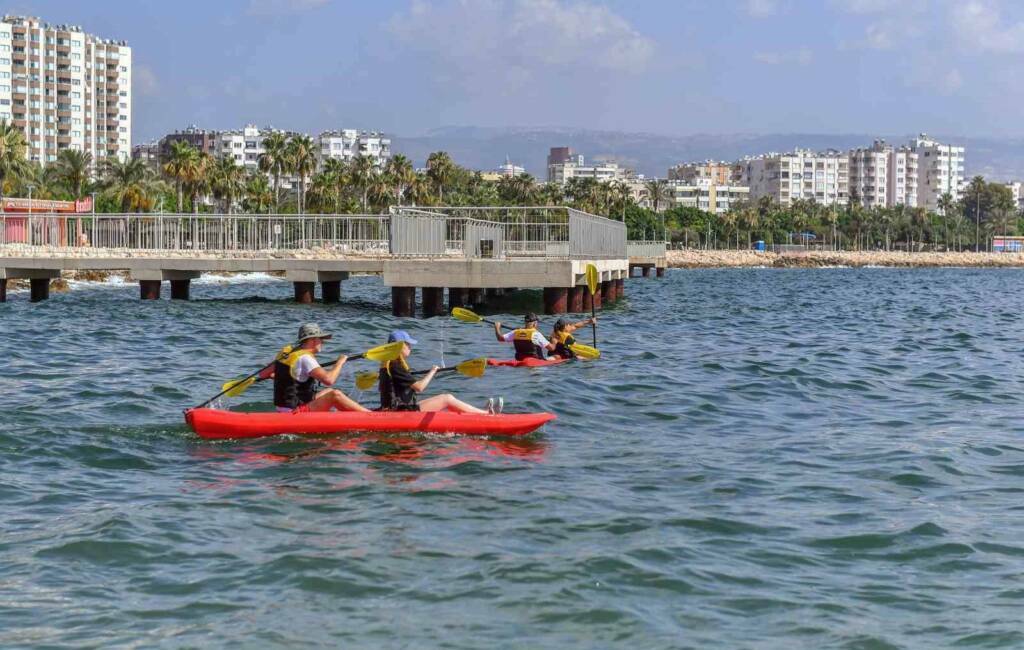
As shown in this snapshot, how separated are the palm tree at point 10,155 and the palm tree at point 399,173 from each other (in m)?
32.8

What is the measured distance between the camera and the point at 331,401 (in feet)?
47.1

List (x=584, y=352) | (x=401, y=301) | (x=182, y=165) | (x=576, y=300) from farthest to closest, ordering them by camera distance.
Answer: (x=182, y=165)
(x=576, y=300)
(x=401, y=301)
(x=584, y=352)

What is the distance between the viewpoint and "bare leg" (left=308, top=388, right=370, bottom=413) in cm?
1429

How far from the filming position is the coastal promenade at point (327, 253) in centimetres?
3391

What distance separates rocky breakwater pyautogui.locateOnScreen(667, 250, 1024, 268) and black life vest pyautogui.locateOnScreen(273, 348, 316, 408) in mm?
123843

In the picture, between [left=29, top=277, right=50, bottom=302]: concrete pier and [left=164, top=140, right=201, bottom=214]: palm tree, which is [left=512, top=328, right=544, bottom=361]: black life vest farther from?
[left=164, top=140, right=201, bottom=214]: palm tree

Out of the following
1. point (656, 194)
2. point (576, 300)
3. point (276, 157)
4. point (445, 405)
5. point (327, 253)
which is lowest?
point (445, 405)

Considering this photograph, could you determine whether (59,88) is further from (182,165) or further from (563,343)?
(563,343)

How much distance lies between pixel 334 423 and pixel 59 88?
550 feet

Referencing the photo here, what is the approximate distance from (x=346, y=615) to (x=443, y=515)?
8.49 ft

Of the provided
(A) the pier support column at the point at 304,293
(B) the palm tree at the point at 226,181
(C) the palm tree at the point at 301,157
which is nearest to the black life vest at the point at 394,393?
(A) the pier support column at the point at 304,293

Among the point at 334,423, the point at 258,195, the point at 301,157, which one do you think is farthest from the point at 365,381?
the point at 258,195

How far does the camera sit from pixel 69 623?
313 inches

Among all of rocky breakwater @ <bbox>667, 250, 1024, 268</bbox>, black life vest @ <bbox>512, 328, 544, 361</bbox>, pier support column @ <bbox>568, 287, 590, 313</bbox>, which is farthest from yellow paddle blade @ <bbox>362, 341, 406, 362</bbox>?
rocky breakwater @ <bbox>667, 250, 1024, 268</bbox>
